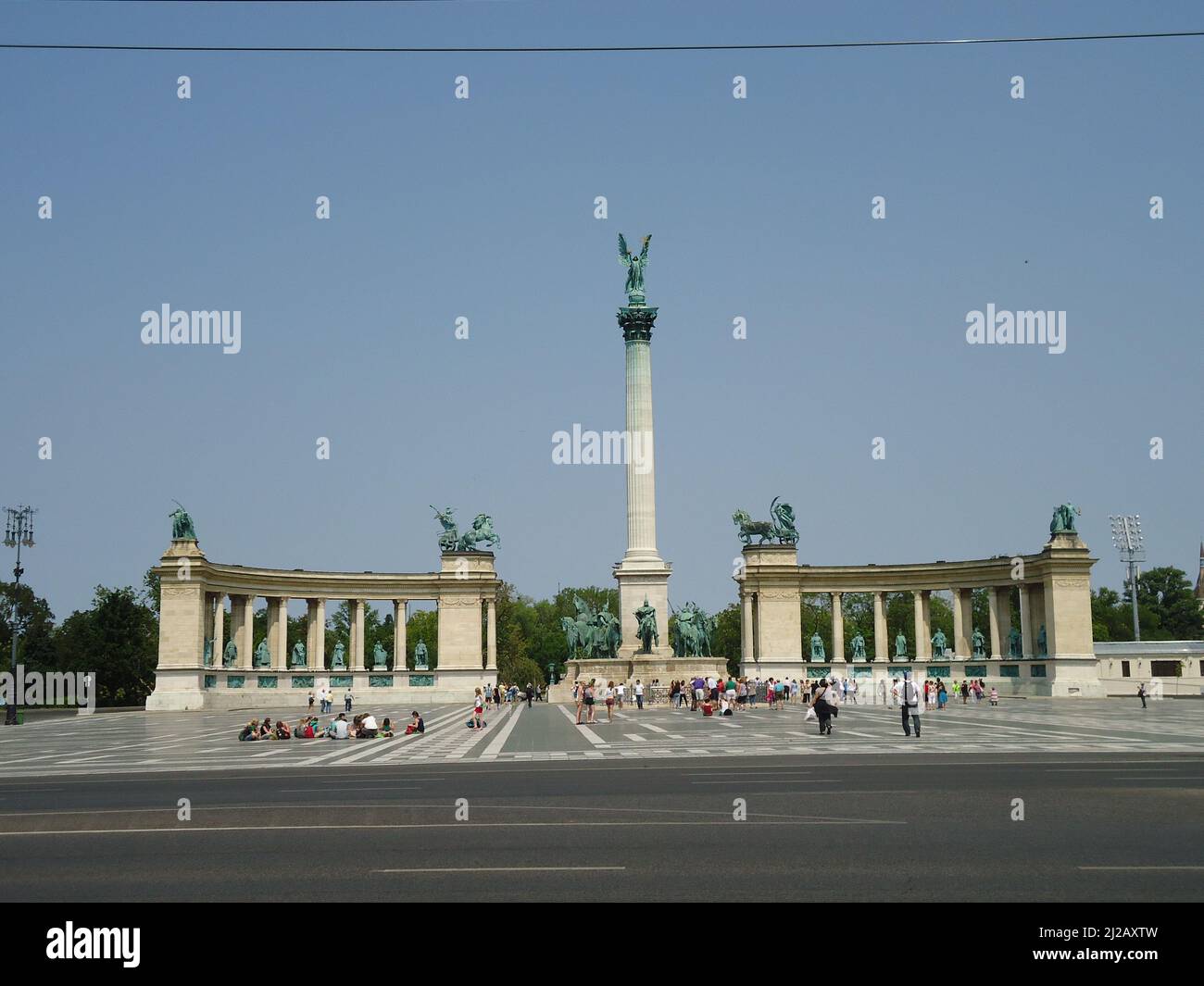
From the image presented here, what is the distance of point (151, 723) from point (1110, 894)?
60.4 m

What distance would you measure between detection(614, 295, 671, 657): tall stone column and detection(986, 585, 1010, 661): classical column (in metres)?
26.6

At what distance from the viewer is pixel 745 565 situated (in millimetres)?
105438

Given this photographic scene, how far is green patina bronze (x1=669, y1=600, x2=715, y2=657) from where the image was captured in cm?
8906

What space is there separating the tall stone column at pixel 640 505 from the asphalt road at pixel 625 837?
64.0 metres

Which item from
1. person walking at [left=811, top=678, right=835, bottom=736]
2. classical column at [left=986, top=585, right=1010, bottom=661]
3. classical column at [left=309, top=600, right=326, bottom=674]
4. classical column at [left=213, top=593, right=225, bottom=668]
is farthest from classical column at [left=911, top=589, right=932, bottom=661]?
person walking at [left=811, top=678, right=835, bottom=736]

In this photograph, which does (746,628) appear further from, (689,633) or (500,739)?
(500,739)

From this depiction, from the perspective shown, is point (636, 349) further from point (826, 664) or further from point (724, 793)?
point (724, 793)

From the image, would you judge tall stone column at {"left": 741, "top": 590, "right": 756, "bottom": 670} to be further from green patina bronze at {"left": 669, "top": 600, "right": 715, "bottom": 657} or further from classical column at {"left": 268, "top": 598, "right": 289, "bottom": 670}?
classical column at {"left": 268, "top": 598, "right": 289, "bottom": 670}

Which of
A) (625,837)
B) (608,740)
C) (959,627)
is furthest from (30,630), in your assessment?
(625,837)

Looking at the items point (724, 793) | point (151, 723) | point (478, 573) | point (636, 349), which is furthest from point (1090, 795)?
point (478, 573)

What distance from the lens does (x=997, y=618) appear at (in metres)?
100

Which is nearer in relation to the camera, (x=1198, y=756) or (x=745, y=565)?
(x=1198, y=756)

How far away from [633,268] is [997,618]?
39907mm

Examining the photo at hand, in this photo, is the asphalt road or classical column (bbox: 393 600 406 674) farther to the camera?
classical column (bbox: 393 600 406 674)
